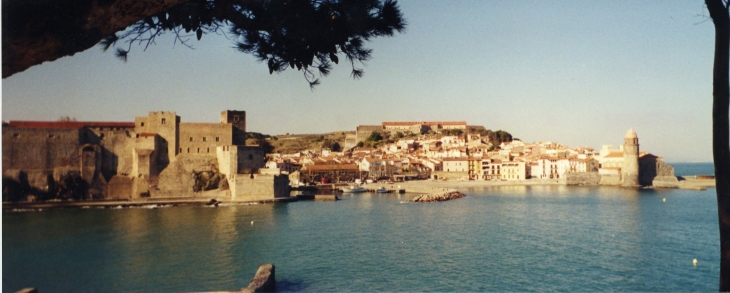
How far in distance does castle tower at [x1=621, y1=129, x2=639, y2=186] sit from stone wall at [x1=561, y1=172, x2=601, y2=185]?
1.62 m

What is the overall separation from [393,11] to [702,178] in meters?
29.9

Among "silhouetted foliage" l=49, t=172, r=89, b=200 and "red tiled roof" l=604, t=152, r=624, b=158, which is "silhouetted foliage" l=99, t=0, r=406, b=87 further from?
"red tiled roof" l=604, t=152, r=624, b=158

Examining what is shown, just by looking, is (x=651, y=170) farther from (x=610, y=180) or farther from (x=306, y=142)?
(x=306, y=142)

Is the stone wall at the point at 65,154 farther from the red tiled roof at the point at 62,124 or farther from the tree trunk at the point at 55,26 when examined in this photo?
the tree trunk at the point at 55,26

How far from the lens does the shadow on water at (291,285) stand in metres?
6.36

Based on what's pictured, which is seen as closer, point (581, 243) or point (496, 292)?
point (496, 292)

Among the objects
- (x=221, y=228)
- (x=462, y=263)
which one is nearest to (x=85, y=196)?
(x=221, y=228)

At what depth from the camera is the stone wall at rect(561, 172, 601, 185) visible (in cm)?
2631

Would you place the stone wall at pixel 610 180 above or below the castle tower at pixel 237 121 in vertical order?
below

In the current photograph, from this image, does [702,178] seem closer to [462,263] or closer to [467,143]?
[467,143]

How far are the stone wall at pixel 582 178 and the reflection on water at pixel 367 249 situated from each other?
432 inches

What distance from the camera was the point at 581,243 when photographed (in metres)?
9.70

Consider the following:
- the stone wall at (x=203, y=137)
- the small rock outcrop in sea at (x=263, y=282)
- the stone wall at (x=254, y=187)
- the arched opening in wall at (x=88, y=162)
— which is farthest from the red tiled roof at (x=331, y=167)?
the small rock outcrop in sea at (x=263, y=282)

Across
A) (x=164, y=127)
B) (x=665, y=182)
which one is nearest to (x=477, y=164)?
(x=665, y=182)
